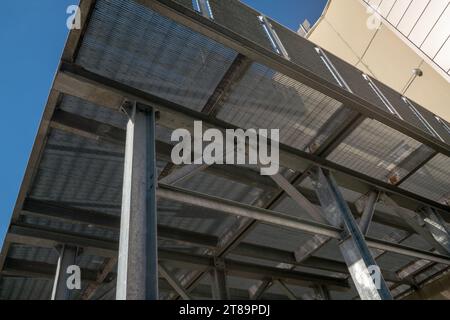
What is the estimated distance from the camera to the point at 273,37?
17.6 ft

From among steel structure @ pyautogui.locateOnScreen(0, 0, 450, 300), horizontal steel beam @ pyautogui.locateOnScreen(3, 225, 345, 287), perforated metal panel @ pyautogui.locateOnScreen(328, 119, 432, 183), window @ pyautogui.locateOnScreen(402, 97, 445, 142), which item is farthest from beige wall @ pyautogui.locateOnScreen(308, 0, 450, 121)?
horizontal steel beam @ pyautogui.locateOnScreen(3, 225, 345, 287)

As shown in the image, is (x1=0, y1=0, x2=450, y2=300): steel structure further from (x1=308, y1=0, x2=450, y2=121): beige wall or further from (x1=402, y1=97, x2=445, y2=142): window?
(x1=308, y1=0, x2=450, y2=121): beige wall

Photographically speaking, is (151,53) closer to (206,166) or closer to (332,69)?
(206,166)

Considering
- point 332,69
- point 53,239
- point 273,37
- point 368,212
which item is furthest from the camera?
point 332,69

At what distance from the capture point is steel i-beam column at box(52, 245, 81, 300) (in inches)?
210

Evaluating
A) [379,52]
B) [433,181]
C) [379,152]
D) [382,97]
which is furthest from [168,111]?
[379,52]

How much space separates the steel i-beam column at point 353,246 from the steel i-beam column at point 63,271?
13.6 feet

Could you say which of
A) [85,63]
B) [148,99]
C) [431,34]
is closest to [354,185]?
[148,99]

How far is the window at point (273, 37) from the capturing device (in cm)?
500

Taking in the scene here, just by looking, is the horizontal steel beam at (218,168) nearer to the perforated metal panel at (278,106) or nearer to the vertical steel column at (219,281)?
the perforated metal panel at (278,106)

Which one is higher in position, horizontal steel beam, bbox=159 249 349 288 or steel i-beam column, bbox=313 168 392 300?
horizontal steel beam, bbox=159 249 349 288

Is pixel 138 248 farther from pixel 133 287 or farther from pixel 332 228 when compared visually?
pixel 332 228

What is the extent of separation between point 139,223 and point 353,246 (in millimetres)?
3055

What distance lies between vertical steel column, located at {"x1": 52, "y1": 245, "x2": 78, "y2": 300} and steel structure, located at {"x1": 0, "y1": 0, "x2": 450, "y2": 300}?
0.02 meters
